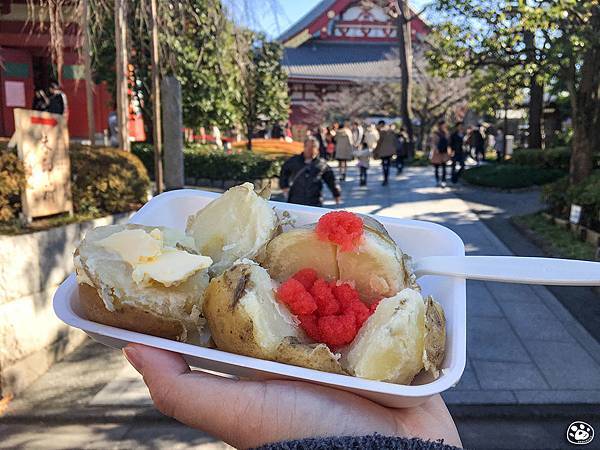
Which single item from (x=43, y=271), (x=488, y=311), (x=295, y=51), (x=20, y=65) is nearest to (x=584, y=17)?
(x=488, y=311)

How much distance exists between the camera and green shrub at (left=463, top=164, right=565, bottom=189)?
48.3 ft

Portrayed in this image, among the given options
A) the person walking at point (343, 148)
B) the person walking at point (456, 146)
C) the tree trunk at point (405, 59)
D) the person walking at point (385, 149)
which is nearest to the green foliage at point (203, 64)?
the person walking at point (343, 148)

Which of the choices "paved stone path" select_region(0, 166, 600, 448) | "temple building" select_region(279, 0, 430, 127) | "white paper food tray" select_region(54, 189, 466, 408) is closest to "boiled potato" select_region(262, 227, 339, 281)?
"white paper food tray" select_region(54, 189, 466, 408)

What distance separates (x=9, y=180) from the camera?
190 inches

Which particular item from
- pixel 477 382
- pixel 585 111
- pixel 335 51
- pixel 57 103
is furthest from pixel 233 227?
pixel 335 51

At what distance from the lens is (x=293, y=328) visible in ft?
4.79

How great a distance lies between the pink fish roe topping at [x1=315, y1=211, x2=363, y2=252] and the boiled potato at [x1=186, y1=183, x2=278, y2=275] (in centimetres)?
22

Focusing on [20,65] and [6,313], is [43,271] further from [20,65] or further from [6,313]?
[20,65]

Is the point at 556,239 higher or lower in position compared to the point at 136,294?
lower

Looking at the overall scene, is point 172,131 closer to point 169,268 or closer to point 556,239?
point 169,268

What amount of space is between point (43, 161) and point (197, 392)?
441 centimetres

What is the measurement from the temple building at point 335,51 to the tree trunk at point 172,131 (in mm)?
27018

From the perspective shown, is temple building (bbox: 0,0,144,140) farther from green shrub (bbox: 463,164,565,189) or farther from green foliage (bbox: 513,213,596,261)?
green shrub (bbox: 463,164,565,189)

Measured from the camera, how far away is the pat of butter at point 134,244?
1.48 meters
